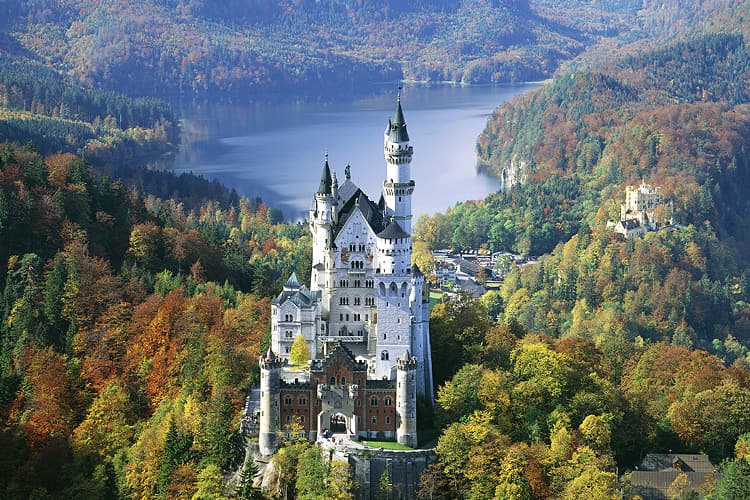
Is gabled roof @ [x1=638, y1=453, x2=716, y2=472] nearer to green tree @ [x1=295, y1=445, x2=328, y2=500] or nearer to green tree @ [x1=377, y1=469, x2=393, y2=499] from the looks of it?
green tree @ [x1=377, y1=469, x2=393, y2=499]

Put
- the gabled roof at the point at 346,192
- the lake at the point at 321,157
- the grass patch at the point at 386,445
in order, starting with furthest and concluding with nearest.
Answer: the lake at the point at 321,157, the gabled roof at the point at 346,192, the grass patch at the point at 386,445

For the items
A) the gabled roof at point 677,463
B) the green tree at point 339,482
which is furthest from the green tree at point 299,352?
the gabled roof at point 677,463

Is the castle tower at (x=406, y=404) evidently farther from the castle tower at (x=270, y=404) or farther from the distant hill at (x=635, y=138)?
the distant hill at (x=635, y=138)

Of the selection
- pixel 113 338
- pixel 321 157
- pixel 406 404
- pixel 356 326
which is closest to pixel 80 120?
pixel 321 157

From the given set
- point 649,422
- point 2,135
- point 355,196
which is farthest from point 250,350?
point 2,135

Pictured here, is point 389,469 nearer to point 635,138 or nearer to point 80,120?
point 635,138

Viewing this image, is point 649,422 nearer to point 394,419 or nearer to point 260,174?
point 394,419
